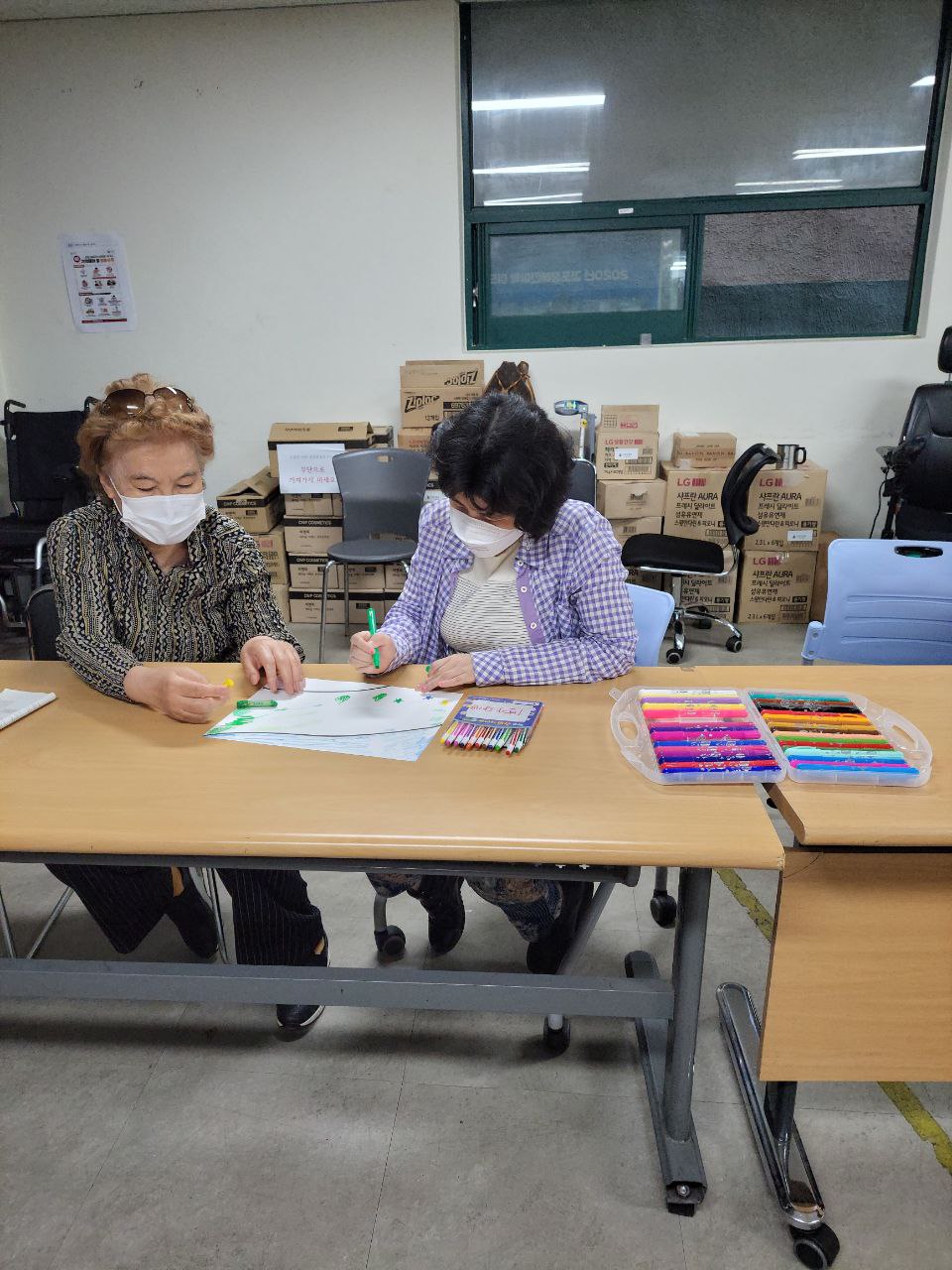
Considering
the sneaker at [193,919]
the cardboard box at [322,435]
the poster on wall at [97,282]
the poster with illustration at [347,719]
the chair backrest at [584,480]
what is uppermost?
the poster on wall at [97,282]

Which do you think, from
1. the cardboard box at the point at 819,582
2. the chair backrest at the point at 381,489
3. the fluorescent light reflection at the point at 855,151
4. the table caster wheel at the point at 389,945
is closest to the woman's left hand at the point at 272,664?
the table caster wheel at the point at 389,945

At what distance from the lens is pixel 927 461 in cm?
374

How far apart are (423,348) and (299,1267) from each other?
410cm

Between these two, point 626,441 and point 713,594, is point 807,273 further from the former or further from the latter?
point 713,594

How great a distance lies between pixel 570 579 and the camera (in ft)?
5.36

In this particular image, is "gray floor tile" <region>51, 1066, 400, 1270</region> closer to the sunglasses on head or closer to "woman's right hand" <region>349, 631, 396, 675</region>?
"woman's right hand" <region>349, 631, 396, 675</region>

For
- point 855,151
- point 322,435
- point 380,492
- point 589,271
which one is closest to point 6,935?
point 380,492

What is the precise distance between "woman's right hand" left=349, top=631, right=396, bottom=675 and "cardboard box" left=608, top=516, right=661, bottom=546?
2712mm

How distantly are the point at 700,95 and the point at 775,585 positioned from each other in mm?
2522

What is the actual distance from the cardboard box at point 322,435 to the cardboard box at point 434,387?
0.83 ft

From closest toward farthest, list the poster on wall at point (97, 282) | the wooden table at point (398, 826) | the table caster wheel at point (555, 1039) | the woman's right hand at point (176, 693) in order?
the wooden table at point (398, 826)
the woman's right hand at point (176, 693)
the table caster wheel at point (555, 1039)
the poster on wall at point (97, 282)

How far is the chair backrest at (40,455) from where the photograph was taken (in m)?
4.21

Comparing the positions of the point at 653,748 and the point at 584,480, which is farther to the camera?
the point at 584,480

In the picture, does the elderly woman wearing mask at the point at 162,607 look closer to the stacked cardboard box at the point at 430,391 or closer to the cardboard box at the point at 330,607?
the cardboard box at the point at 330,607
